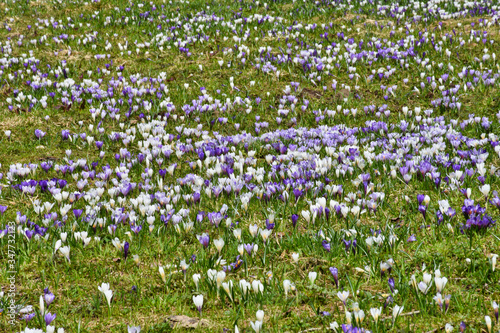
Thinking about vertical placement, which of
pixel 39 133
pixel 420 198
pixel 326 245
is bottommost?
pixel 39 133

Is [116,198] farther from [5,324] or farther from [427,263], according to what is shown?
[427,263]

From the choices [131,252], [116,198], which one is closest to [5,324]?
[131,252]

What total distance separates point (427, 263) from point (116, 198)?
386cm

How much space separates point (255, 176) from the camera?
20.8 ft

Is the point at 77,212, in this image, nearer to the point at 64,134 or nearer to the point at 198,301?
the point at 198,301

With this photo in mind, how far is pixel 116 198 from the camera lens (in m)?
6.09

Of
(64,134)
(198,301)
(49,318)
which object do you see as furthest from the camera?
(64,134)

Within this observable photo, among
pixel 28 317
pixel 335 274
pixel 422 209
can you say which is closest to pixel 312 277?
pixel 335 274

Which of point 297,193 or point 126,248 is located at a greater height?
point 297,193

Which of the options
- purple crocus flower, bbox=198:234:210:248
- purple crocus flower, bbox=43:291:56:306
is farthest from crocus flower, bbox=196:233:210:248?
purple crocus flower, bbox=43:291:56:306

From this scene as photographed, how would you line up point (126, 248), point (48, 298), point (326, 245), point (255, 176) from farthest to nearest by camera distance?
point (255, 176) < point (126, 248) < point (326, 245) < point (48, 298)

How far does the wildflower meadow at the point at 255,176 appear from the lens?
396cm

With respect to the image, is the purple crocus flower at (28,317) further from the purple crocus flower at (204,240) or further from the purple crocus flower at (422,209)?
the purple crocus flower at (422,209)

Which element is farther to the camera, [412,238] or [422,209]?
[422,209]
